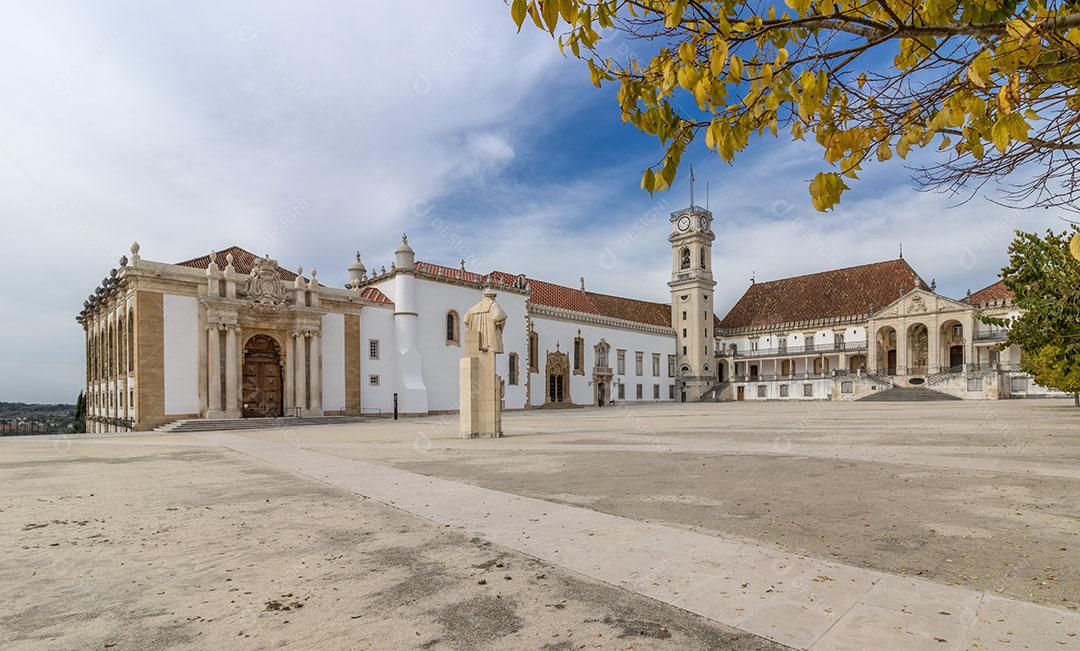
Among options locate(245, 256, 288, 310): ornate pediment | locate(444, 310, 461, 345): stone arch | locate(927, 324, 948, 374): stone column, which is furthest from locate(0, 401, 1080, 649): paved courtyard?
locate(927, 324, 948, 374): stone column

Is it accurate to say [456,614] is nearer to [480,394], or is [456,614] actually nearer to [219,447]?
[480,394]

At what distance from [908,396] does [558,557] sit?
55.9 metres

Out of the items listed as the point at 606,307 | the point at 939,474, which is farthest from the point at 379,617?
the point at 606,307

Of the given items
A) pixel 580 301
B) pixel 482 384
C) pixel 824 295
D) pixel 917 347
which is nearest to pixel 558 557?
pixel 482 384

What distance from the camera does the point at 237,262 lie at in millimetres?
33688

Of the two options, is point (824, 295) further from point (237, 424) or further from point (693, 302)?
point (237, 424)

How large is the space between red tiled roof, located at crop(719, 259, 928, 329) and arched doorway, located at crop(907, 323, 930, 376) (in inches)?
187

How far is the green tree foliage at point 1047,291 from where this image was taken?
1452cm

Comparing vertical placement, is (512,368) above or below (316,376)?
below

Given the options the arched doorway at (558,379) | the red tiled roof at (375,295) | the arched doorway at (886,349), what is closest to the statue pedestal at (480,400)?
the red tiled roof at (375,295)

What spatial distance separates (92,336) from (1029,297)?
5005 centimetres

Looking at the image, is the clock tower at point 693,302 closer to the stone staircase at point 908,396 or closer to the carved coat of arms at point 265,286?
the stone staircase at point 908,396

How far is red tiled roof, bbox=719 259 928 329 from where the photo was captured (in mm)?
62938

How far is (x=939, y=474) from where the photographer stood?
8719mm
